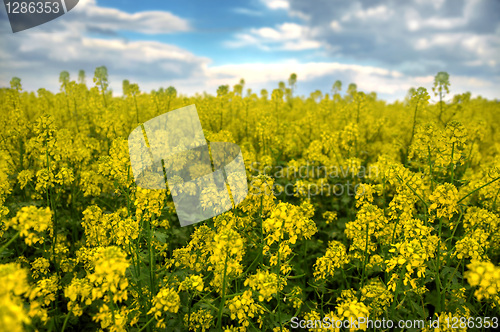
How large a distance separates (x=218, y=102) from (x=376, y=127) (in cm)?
399

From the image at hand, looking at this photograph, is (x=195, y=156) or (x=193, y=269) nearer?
(x=193, y=269)

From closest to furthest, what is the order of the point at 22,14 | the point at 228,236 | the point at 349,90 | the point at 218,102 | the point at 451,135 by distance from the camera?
the point at 228,236 → the point at 451,135 → the point at 22,14 → the point at 218,102 → the point at 349,90

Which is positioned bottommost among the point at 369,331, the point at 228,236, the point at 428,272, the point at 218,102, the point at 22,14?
the point at 369,331

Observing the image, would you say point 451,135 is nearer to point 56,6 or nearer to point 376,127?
point 376,127

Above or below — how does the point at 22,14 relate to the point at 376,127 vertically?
above

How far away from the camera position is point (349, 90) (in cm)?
1077

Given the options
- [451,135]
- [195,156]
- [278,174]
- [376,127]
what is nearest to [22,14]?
[195,156]
